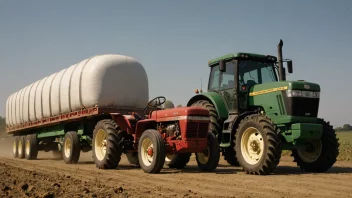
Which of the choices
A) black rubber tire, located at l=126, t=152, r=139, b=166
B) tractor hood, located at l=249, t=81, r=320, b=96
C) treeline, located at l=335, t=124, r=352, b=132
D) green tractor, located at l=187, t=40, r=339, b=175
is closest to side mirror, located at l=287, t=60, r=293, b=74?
green tractor, located at l=187, t=40, r=339, b=175

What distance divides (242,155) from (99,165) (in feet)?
12.8

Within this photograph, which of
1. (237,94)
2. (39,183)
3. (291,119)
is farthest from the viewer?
(237,94)

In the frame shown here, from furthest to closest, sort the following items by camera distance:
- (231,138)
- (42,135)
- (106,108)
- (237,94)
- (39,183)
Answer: (42,135), (106,108), (237,94), (231,138), (39,183)

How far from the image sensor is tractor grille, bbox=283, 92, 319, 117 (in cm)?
871

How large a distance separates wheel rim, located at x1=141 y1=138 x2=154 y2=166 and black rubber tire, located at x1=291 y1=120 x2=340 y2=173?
3867mm

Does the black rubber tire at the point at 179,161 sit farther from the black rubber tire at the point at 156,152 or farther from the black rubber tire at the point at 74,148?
the black rubber tire at the point at 74,148

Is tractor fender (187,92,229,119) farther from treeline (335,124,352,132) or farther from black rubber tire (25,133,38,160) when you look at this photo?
treeline (335,124,352,132)

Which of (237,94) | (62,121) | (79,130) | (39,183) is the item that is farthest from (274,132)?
(62,121)

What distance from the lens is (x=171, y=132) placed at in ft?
29.7

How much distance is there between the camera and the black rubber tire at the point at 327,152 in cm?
884

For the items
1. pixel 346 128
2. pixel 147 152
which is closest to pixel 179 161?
pixel 147 152

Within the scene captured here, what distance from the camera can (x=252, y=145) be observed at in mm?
8578

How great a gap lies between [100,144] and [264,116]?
4840 mm

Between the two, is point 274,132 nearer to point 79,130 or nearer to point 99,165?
point 99,165
